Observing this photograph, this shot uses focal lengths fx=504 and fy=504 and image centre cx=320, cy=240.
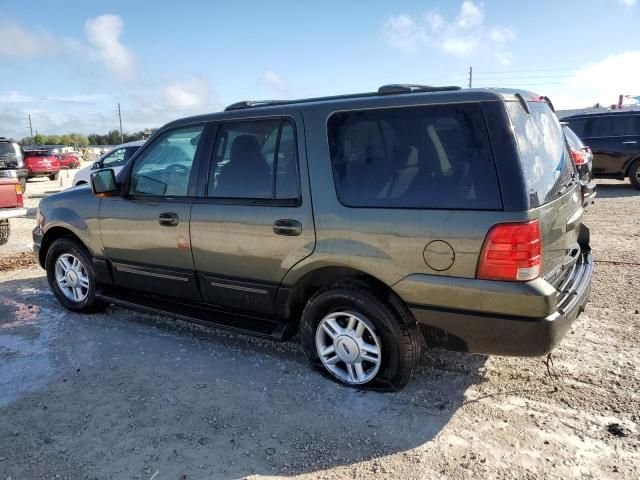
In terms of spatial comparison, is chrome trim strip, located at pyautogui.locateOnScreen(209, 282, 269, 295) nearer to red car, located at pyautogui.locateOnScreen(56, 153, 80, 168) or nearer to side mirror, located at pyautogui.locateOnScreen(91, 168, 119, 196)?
side mirror, located at pyautogui.locateOnScreen(91, 168, 119, 196)

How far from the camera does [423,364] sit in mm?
3754

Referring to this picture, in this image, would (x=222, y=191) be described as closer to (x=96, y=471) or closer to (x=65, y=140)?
(x=96, y=471)

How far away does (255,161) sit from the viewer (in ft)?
12.1

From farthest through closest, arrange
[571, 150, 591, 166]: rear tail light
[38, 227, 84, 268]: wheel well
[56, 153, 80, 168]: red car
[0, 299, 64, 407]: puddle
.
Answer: [56, 153, 80, 168]: red car → [571, 150, 591, 166]: rear tail light → [38, 227, 84, 268]: wheel well → [0, 299, 64, 407]: puddle

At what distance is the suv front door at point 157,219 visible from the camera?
13.3 ft

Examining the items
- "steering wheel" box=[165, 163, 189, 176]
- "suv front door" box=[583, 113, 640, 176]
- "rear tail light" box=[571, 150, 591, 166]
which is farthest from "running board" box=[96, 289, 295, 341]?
"suv front door" box=[583, 113, 640, 176]

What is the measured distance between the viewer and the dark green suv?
9.14 ft

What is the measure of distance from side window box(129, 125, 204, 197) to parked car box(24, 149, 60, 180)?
20.5 meters

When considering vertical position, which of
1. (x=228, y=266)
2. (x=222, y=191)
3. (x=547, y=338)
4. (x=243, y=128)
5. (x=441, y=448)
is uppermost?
(x=243, y=128)

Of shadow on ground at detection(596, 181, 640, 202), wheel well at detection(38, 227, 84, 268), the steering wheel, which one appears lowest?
shadow on ground at detection(596, 181, 640, 202)

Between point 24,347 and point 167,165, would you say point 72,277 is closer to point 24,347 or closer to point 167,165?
point 24,347

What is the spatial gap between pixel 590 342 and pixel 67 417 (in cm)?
382

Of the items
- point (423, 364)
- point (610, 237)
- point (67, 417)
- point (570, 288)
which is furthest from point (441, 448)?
point (610, 237)

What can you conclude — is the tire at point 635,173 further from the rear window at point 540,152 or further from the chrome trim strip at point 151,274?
the chrome trim strip at point 151,274
